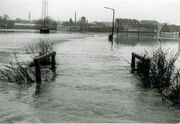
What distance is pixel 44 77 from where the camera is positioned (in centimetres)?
1339

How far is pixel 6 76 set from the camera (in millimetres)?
12906

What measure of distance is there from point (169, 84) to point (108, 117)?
15.0 ft

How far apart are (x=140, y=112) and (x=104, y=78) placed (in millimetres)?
5476

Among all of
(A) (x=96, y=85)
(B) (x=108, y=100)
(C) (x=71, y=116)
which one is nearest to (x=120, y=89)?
(A) (x=96, y=85)

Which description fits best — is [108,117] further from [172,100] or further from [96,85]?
[96,85]

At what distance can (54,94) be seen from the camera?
395 inches

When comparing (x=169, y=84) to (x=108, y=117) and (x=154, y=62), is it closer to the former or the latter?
(x=154, y=62)

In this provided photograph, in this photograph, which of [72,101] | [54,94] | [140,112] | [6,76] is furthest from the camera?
[6,76]

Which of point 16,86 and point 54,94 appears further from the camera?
point 16,86

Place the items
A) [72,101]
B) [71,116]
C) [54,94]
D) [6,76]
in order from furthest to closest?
[6,76]
[54,94]
[72,101]
[71,116]

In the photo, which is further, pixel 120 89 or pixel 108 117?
pixel 120 89

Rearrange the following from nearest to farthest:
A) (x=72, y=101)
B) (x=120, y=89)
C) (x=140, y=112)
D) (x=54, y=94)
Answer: (x=140, y=112) < (x=72, y=101) < (x=54, y=94) < (x=120, y=89)

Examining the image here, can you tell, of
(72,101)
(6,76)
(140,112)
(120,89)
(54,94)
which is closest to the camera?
(140,112)

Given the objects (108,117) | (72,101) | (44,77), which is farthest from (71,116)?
(44,77)
